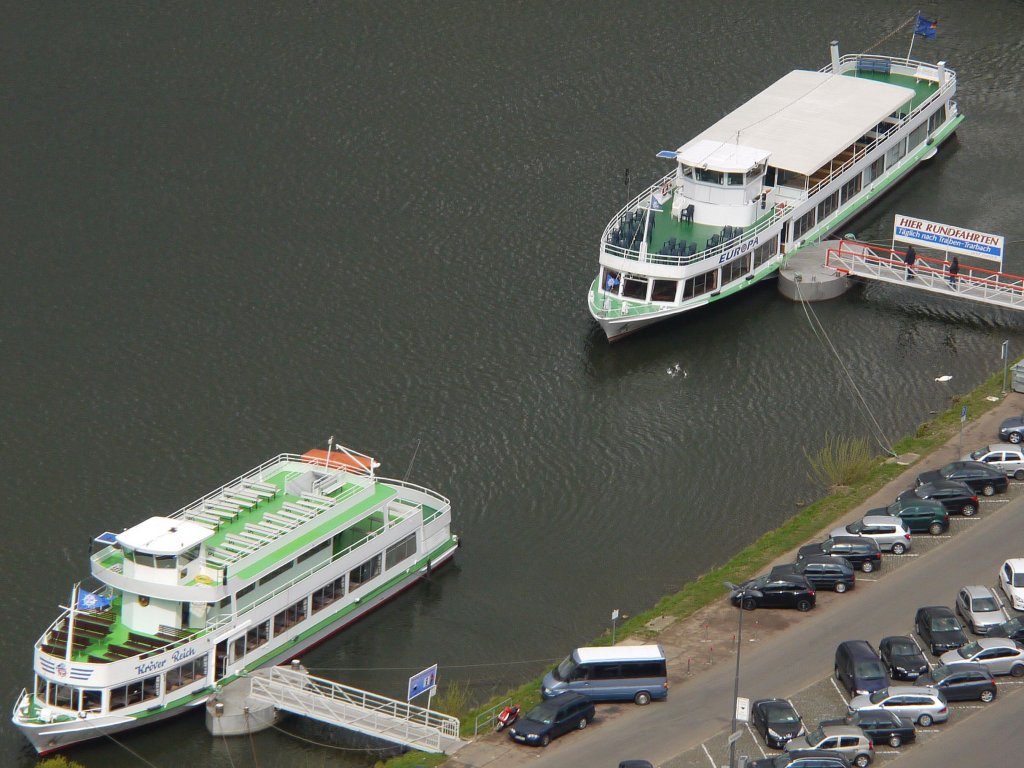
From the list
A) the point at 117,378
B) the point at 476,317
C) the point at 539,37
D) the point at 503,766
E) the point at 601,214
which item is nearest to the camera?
the point at 503,766

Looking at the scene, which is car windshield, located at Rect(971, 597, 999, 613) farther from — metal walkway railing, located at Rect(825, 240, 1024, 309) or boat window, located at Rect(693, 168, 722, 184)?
boat window, located at Rect(693, 168, 722, 184)

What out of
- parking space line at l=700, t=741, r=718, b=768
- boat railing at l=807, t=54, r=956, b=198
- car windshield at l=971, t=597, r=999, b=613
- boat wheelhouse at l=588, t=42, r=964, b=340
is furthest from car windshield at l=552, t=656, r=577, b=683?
boat railing at l=807, t=54, r=956, b=198

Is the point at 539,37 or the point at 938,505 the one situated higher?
the point at 539,37

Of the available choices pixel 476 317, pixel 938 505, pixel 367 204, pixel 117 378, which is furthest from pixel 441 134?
pixel 938 505

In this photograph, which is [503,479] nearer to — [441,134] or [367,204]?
[367,204]

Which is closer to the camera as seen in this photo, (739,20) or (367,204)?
(367,204)

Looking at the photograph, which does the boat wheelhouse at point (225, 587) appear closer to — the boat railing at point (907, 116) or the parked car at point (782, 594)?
the parked car at point (782, 594)
